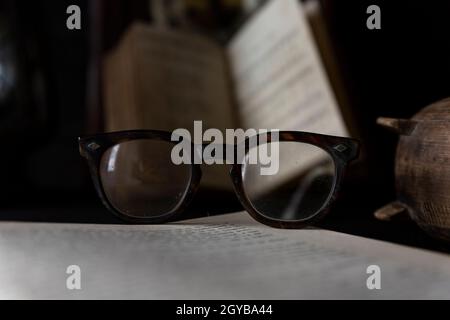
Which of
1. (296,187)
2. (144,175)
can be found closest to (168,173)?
(144,175)

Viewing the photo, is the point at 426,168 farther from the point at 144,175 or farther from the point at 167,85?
the point at 167,85

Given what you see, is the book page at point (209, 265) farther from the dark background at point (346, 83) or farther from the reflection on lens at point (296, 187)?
the dark background at point (346, 83)

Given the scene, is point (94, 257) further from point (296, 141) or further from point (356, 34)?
point (356, 34)

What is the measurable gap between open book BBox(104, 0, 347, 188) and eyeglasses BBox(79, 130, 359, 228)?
11cm

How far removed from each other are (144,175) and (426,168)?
0.26 m

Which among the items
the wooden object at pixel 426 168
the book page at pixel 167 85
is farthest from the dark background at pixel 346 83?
the wooden object at pixel 426 168

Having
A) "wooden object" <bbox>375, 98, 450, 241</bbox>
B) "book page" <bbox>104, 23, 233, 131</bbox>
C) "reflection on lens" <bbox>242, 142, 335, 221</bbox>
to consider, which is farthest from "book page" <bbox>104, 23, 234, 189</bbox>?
"wooden object" <bbox>375, 98, 450, 241</bbox>

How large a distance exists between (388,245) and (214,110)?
1.36 feet

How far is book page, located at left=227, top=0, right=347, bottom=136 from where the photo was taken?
25.5 inches

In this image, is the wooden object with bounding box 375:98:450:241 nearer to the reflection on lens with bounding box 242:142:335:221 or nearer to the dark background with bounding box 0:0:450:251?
the reflection on lens with bounding box 242:142:335:221

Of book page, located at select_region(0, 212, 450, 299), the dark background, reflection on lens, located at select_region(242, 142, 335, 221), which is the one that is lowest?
book page, located at select_region(0, 212, 450, 299)

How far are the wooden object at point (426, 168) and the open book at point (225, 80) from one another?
16cm

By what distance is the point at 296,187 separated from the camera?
1.90 feet

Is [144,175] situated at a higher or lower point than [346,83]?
lower
